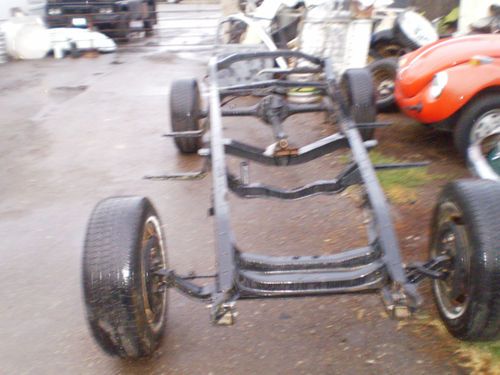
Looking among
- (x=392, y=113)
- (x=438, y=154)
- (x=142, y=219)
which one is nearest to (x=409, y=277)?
(x=142, y=219)

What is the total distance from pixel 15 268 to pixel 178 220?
1.32m

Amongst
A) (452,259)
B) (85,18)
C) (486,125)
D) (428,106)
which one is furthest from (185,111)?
(85,18)

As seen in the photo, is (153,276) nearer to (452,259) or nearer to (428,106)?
(452,259)

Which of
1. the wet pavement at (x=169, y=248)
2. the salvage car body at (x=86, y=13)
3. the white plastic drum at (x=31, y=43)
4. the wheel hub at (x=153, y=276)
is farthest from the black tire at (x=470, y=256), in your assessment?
the salvage car body at (x=86, y=13)

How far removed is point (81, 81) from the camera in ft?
34.5

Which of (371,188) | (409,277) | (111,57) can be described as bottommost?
(111,57)

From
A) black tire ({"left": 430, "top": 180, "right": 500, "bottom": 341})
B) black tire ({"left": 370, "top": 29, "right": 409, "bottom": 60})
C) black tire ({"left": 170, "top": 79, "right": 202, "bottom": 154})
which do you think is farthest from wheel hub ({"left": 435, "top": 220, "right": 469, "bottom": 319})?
black tire ({"left": 370, "top": 29, "right": 409, "bottom": 60})

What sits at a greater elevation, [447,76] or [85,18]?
[447,76]

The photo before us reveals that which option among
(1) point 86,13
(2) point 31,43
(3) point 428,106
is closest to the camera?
(3) point 428,106

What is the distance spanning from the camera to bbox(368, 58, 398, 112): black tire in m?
6.96

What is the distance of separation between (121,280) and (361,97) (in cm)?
381

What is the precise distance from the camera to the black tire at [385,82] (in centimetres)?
696

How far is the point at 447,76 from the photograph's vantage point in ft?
16.6

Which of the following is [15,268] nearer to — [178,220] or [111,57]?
[178,220]
